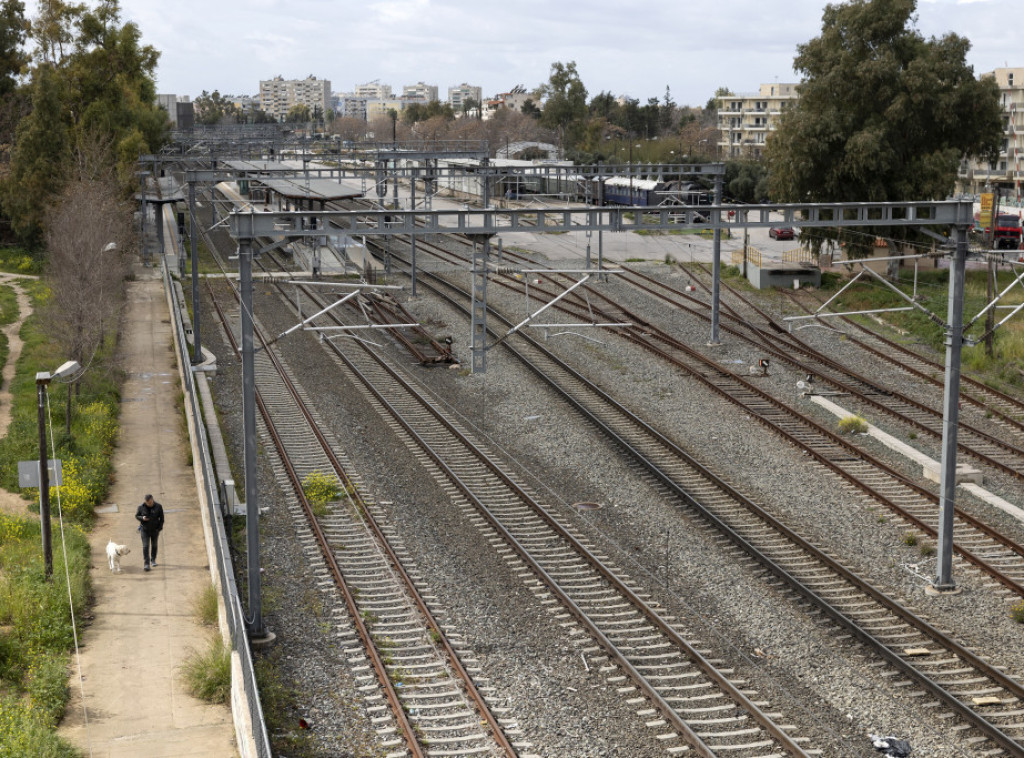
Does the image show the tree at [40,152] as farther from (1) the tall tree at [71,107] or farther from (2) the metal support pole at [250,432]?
(2) the metal support pole at [250,432]

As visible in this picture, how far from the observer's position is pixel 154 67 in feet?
193

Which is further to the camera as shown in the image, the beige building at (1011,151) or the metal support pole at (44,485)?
the beige building at (1011,151)

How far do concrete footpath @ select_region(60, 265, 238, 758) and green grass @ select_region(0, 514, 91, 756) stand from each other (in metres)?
0.26

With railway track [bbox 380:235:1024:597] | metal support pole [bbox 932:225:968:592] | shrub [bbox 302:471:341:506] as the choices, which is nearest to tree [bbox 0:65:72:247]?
railway track [bbox 380:235:1024:597]

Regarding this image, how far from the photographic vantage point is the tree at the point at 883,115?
1543 inches

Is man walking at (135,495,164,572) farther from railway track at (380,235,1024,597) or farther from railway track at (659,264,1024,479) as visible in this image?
railway track at (659,264,1024,479)

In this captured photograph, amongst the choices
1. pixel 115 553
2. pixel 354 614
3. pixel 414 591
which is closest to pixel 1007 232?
pixel 414 591

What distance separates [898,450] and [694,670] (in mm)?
10508

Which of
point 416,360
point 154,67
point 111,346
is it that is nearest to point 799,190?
point 416,360

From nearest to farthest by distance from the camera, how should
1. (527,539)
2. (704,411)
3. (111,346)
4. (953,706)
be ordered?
(953,706) → (527,539) → (704,411) → (111,346)

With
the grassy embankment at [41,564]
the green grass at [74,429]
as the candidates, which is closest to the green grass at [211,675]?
the grassy embankment at [41,564]

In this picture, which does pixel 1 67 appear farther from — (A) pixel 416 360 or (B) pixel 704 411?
(B) pixel 704 411

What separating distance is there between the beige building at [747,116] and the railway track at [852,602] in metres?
98.0

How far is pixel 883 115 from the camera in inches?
1581
